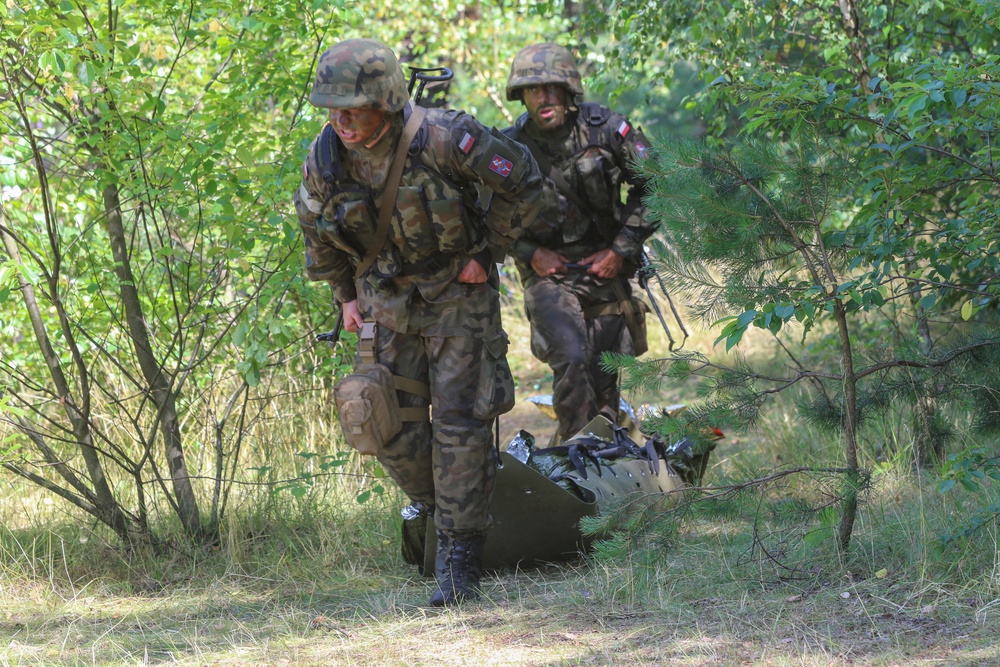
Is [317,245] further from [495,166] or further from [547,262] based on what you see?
[547,262]

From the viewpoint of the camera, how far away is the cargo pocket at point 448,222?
13.0 feet

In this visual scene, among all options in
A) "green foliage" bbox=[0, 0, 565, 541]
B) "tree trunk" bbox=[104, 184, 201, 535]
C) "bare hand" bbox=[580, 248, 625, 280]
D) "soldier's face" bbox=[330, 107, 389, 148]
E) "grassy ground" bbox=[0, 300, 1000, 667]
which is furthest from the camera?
"bare hand" bbox=[580, 248, 625, 280]

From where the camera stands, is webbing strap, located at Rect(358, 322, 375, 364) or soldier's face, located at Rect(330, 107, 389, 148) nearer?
soldier's face, located at Rect(330, 107, 389, 148)

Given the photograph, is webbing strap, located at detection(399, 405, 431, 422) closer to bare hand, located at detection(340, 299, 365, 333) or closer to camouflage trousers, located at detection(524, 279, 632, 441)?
bare hand, located at detection(340, 299, 365, 333)

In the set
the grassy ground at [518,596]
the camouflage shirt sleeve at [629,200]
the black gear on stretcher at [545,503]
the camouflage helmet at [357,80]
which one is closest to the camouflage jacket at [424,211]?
the camouflage helmet at [357,80]

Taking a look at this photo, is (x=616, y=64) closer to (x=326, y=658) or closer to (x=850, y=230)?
→ (x=850, y=230)

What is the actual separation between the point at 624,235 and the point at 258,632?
2884mm

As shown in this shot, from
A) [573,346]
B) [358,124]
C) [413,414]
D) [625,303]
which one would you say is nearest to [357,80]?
[358,124]

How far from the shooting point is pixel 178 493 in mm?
5000

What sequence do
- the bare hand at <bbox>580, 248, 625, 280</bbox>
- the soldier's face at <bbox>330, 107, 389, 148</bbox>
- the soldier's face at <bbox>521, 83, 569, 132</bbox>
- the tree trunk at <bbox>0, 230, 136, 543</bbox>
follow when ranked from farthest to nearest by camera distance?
the bare hand at <bbox>580, 248, 625, 280</bbox>
the soldier's face at <bbox>521, 83, 569, 132</bbox>
the tree trunk at <bbox>0, 230, 136, 543</bbox>
the soldier's face at <bbox>330, 107, 389, 148</bbox>

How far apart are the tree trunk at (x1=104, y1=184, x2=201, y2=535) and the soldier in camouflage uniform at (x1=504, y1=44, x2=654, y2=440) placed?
6.18 ft

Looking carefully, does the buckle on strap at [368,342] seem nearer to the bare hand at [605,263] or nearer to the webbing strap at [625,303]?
the bare hand at [605,263]

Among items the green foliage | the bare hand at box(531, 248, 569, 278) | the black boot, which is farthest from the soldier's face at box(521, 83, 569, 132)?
the black boot

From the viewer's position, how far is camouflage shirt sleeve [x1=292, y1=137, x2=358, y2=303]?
4.08 metres
